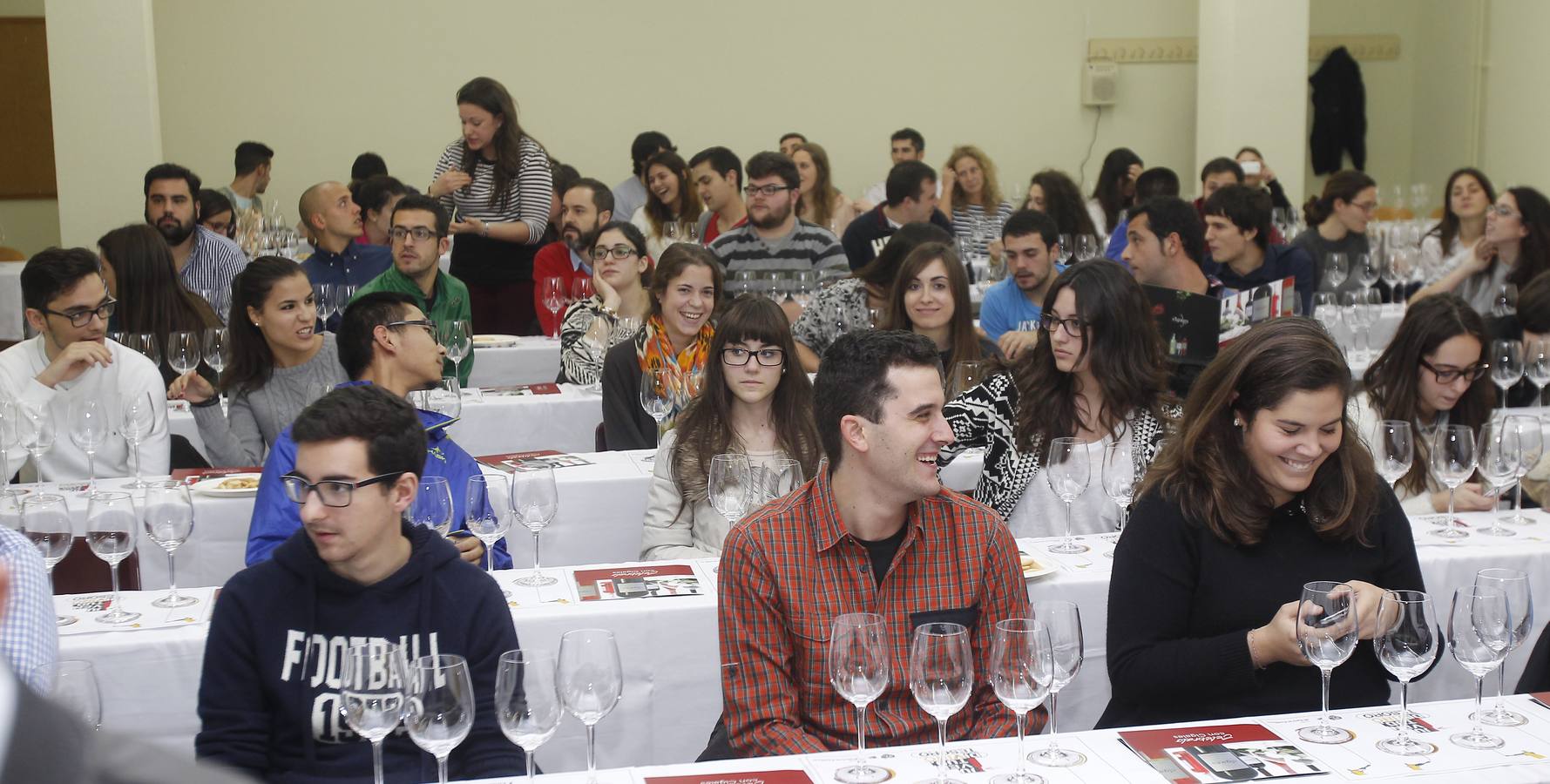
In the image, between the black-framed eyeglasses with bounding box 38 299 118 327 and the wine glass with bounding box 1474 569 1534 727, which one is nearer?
the wine glass with bounding box 1474 569 1534 727

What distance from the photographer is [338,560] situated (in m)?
2.35

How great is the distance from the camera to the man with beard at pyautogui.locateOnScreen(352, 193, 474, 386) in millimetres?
5660

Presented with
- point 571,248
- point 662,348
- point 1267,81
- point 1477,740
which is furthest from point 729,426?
point 1267,81

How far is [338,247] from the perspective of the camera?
696cm

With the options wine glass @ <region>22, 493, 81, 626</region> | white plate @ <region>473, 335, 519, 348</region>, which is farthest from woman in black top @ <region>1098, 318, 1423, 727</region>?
white plate @ <region>473, 335, 519, 348</region>

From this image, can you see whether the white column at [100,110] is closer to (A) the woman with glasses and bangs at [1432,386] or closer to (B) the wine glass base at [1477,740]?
(A) the woman with glasses and bangs at [1432,386]

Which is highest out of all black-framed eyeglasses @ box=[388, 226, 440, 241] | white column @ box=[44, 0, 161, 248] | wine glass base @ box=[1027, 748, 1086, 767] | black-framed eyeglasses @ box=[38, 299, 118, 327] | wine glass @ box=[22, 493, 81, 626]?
white column @ box=[44, 0, 161, 248]

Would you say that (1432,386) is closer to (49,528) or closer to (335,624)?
(335,624)

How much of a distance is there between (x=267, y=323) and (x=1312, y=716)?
126 inches

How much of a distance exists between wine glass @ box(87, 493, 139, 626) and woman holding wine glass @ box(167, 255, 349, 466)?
5.06 feet

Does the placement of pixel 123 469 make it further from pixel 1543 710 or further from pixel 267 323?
pixel 1543 710

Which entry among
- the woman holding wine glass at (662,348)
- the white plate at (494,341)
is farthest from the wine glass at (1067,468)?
the white plate at (494,341)

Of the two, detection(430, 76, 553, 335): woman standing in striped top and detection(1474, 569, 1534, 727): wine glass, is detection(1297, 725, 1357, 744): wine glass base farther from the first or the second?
detection(430, 76, 553, 335): woman standing in striped top

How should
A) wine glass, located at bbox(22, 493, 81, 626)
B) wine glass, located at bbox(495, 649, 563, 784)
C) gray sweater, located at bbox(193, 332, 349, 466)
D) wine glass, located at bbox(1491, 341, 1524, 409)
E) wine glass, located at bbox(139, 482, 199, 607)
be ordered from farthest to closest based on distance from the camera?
1. wine glass, located at bbox(1491, 341, 1524, 409)
2. gray sweater, located at bbox(193, 332, 349, 466)
3. wine glass, located at bbox(139, 482, 199, 607)
4. wine glass, located at bbox(22, 493, 81, 626)
5. wine glass, located at bbox(495, 649, 563, 784)
